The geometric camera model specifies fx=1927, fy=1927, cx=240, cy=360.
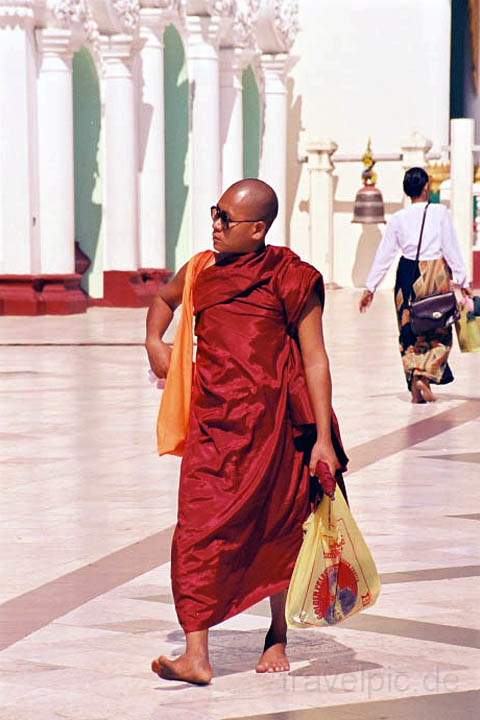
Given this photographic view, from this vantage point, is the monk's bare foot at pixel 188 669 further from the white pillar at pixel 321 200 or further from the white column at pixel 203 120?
the white pillar at pixel 321 200

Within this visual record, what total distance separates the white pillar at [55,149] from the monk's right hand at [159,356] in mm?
20409

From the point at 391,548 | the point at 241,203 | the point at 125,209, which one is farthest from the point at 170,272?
the point at 241,203

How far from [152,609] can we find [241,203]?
1553 millimetres

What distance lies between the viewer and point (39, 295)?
26.1m

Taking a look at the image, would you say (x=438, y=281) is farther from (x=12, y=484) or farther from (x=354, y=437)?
(x=12, y=484)

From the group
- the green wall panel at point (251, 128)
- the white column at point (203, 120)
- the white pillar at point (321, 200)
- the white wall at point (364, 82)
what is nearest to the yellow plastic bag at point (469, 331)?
the white column at point (203, 120)

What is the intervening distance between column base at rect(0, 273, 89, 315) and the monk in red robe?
66.0 ft

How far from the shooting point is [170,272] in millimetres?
30359

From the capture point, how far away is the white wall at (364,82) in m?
38.9

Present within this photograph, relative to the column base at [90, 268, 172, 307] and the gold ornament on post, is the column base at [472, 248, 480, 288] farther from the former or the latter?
the column base at [90, 268, 172, 307]

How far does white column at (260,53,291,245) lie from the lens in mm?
36250

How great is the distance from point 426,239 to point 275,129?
23.4m

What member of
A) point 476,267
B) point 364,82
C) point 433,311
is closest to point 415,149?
point 476,267

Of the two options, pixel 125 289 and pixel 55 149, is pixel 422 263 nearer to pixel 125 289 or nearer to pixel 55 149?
pixel 55 149
